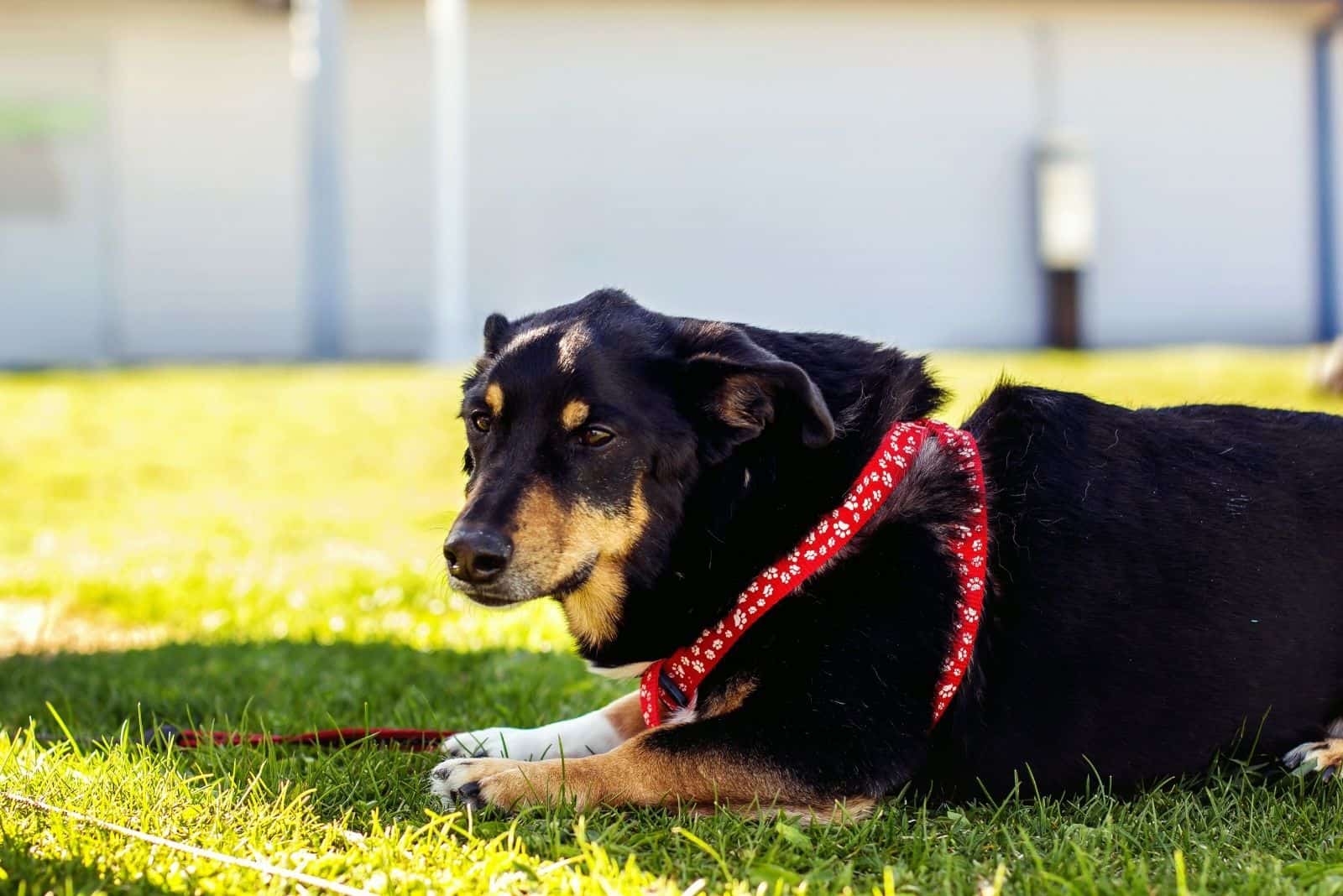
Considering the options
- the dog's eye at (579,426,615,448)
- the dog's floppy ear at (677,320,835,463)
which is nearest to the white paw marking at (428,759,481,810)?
the dog's eye at (579,426,615,448)

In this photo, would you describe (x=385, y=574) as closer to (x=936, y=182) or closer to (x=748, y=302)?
(x=748, y=302)

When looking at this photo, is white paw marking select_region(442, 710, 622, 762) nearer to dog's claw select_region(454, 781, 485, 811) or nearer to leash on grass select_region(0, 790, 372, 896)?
dog's claw select_region(454, 781, 485, 811)

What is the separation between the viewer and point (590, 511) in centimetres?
318

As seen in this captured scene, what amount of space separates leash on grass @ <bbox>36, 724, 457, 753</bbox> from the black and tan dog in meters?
0.52

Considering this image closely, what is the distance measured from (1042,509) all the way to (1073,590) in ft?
0.69

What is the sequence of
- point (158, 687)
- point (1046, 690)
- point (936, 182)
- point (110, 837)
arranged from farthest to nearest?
1. point (936, 182)
2. point (158, 687)
3. point (1046, 690)
4. point (110, 837)

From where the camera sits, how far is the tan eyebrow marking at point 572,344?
3254mm

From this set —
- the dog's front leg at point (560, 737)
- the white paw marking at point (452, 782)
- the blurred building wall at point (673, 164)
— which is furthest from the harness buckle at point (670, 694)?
the blurred building wall at point (673, 164)

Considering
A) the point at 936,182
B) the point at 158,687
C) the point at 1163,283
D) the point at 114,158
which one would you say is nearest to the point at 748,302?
the point at 936,182

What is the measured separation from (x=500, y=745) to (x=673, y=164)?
14.9m

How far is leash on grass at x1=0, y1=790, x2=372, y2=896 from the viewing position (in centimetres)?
260

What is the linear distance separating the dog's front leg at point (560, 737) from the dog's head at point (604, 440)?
1.48ft

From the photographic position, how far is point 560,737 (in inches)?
141

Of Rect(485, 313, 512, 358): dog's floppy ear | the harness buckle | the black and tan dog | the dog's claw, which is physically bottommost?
the dog's claw
